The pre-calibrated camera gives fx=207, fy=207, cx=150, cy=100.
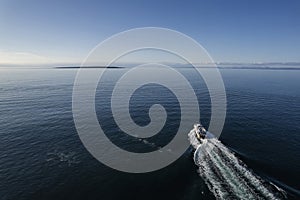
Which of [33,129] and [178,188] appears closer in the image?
[178,188]

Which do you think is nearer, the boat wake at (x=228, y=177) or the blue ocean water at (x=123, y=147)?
the boat wake at (x=228, y=177)

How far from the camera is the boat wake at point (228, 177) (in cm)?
3231

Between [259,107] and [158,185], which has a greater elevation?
[259,107]

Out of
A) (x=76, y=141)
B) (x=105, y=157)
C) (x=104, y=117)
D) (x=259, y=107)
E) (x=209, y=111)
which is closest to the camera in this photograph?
→ (x=105, y=157)

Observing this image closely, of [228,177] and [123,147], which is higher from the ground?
[228,177]

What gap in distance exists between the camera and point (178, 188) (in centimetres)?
3525

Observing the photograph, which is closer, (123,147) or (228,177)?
(228,177)

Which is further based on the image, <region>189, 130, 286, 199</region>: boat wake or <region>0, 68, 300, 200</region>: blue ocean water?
<region>0, 68, 300, 200</region>: blue ocean water

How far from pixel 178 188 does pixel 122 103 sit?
6271 cm

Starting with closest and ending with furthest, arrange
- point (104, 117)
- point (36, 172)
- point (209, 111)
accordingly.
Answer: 1. point (36, 172)
2. point (104, 117)
3. point (209, 111)

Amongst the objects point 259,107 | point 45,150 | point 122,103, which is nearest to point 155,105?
point 122,103

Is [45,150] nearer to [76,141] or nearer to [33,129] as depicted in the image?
[76,141]

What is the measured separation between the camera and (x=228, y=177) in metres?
A: 36.4

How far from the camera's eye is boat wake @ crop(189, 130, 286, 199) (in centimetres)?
3231
